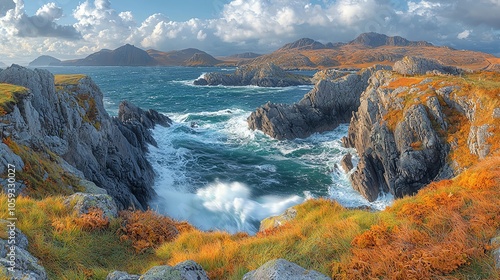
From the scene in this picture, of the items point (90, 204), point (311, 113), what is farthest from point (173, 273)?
point (311, 113)

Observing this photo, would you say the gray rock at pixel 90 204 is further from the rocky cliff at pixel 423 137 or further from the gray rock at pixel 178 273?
the rocky cliff at pixel 423 137

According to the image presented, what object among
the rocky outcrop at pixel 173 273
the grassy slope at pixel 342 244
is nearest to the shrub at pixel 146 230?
the grassy slope at pixel 342 244

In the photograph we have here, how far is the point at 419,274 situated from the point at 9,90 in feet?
87.8

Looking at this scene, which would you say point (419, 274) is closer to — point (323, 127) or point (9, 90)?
point (9, 90)

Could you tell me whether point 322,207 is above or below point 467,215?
below

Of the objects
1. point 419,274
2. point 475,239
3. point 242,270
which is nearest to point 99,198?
point 242,270

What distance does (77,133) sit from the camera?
26.0 m

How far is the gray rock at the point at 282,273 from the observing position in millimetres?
6219

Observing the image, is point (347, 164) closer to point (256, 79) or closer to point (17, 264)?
point (17, 264)

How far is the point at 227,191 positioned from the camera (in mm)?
33844

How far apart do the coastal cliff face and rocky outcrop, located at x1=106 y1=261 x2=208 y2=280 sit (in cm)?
1560

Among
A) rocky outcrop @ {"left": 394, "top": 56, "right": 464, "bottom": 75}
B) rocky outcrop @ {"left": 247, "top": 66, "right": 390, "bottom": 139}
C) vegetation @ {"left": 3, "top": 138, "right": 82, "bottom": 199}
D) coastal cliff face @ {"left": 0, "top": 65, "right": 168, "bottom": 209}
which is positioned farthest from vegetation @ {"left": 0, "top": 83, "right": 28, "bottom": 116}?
rocky outcrop @ {"left": 394, "top": 56, "right": 464, "bottom": 75}

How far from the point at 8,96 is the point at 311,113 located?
155ft

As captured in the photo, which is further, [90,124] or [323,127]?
[323,127]
